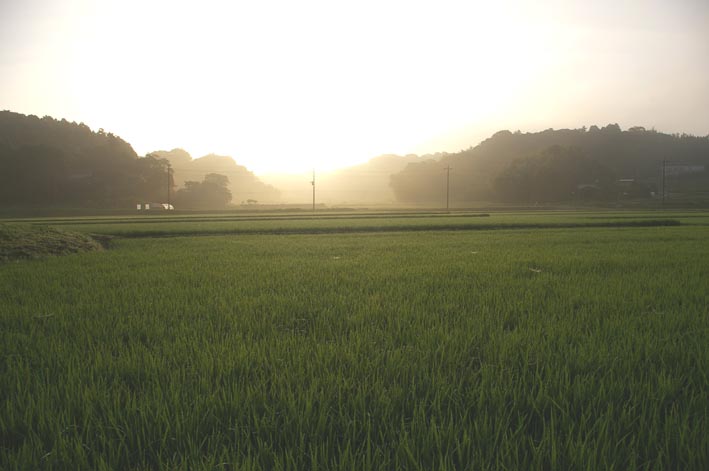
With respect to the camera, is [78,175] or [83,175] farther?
[83,175]

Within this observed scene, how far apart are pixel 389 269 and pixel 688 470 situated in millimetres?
5338

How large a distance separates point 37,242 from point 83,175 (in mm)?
80974

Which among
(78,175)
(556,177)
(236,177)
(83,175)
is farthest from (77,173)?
(236,177)

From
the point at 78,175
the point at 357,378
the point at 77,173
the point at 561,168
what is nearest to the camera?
the point at 357,378

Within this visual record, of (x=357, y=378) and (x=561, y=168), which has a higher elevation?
(x=561, y=168)

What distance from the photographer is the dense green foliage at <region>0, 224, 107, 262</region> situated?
886cm

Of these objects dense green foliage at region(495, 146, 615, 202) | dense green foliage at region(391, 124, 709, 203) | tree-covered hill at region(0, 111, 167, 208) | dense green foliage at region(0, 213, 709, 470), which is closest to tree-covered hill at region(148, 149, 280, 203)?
dense green foliage at region(391, 124, 709, 203)

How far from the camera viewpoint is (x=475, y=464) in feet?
4.76

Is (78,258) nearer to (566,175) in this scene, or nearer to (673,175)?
(566,175)

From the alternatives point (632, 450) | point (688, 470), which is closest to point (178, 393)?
point (632, 450)

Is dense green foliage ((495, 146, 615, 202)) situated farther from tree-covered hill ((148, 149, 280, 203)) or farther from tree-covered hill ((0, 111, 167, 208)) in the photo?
tree-covered hill ((148, 149, 280, 203))

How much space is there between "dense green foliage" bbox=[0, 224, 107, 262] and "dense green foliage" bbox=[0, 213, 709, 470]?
5.23 meters

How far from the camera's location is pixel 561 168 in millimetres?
86938

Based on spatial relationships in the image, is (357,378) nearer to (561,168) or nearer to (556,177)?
(556,177)
